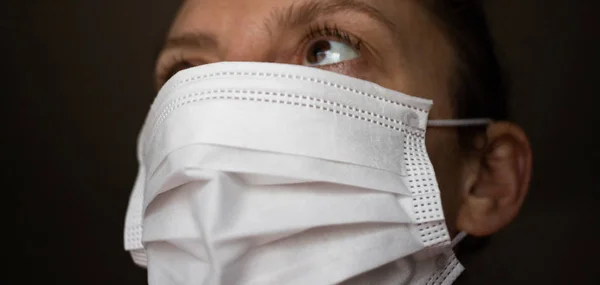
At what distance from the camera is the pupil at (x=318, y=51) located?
2.81 feet

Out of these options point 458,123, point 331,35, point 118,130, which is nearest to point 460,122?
point 458,123

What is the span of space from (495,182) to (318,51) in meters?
0.33

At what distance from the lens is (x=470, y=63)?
3.05 ft

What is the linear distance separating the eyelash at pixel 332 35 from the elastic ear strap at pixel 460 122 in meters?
0.14

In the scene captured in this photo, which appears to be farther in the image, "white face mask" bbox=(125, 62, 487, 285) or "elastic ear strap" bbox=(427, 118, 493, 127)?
"elastic ear strap" bbox=(427, 118, 493, 127)

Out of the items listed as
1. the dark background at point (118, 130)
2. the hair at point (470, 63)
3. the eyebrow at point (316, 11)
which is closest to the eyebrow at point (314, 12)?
the eyebrow at point (316, 11)

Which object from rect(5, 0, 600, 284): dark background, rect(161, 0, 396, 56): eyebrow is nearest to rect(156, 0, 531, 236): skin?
rect(161, 0, 396, 56): eyebrow

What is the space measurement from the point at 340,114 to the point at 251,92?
0.37ft

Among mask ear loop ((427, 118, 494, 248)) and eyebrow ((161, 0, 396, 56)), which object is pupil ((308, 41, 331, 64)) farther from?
mask ear loop ((427, 118, 494, 248))

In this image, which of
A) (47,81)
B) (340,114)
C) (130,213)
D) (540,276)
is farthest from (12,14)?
(540,276)

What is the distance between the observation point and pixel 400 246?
74cm

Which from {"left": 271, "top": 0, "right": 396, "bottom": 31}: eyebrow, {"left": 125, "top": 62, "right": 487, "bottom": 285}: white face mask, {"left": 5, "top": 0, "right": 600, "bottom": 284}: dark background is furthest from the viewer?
{"left": 5, "top": 0, "right": 600, "bottom": 284}: dark background

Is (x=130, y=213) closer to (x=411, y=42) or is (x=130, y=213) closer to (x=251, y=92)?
(x=251, y=92)

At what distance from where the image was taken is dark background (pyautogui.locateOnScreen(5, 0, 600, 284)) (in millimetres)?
1264
